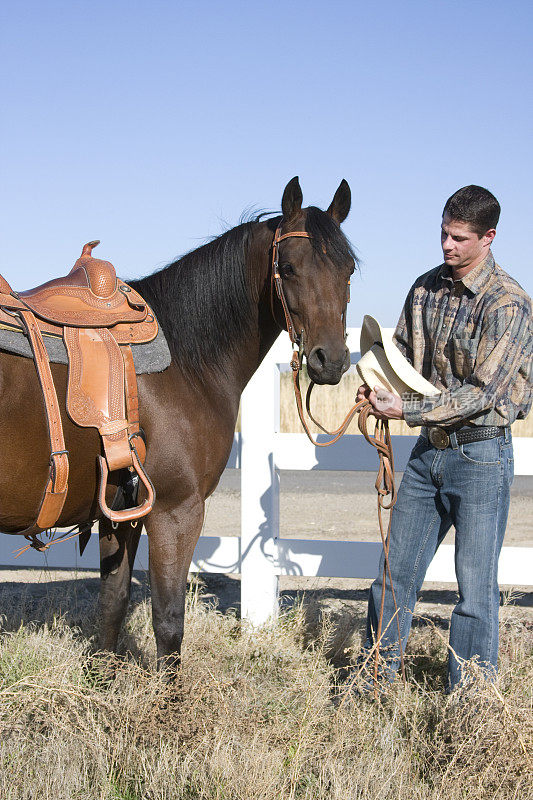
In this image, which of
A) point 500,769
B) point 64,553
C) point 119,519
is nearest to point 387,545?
point 500,769

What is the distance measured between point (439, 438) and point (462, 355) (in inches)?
13.8

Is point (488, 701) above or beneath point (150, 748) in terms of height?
above

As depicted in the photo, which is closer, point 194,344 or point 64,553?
point 194,344

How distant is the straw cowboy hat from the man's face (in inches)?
16.3

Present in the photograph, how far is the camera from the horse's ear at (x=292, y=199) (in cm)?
266

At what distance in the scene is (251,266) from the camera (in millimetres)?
2850

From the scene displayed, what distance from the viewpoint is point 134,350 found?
8.59ft

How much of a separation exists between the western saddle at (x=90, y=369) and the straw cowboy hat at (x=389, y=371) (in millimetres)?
925

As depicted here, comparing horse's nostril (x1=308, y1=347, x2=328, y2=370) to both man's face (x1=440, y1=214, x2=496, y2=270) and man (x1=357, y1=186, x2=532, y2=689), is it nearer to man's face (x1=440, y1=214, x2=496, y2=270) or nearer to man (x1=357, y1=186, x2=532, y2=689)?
man (x1=357, y1=186, x2=532, y2=689)

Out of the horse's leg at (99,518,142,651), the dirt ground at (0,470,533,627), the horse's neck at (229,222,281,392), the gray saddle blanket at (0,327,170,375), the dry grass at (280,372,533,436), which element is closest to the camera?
the gray saddle blanket at (0,327,170,375)

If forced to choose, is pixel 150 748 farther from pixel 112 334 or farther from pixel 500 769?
pixel 112 334

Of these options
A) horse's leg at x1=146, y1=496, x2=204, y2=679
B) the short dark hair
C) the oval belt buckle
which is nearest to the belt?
the oval belt buckle

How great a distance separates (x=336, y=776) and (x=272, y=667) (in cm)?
116

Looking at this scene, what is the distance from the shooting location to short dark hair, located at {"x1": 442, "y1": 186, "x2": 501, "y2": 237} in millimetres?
Answer: 2482
